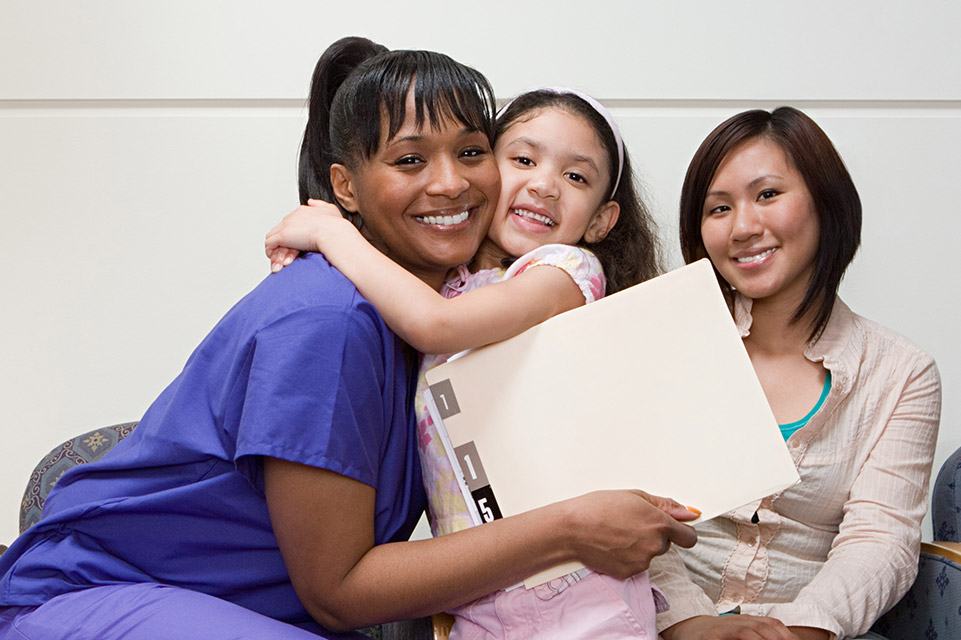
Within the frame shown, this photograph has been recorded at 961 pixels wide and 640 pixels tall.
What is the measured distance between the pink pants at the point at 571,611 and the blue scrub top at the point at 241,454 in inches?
8.0

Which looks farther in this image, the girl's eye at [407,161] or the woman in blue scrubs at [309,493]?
the girl's eye at [407,161]

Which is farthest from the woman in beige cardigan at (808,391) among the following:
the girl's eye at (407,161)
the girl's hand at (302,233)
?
the girl's hand at (302,233)

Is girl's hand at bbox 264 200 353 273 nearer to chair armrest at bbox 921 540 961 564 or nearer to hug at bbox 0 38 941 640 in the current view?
hug at bbox 0 38 941 640

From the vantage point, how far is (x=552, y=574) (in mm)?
1149

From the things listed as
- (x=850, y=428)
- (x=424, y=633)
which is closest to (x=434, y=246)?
(x=424, y=633)

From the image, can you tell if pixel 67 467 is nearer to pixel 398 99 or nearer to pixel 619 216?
pixel 398 99

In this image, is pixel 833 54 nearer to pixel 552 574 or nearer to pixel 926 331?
pixel 926 331

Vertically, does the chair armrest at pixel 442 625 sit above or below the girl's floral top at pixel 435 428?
below

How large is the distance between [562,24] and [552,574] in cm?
142

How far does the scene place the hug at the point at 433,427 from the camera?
108 cm

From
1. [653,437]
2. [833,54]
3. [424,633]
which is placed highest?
[833,54]

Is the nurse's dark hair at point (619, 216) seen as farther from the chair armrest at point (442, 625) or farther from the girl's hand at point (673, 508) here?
the chair armrest at point (442, 625)

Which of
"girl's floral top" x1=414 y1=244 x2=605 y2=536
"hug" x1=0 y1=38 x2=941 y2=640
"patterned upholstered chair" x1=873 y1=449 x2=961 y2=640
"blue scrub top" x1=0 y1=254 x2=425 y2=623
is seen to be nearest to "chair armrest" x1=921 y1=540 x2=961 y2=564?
"patterned upholstered chair" x1=873 y1=449 x2=961 y2=640

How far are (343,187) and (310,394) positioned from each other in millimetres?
433
